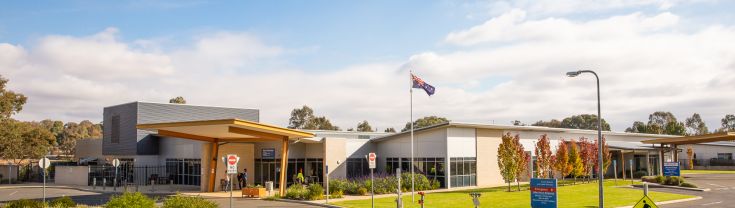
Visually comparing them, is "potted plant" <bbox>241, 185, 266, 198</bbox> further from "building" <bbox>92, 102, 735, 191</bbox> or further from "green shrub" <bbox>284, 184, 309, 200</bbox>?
"green shrub" <bbox>284, 184, 309, 200</bbox>

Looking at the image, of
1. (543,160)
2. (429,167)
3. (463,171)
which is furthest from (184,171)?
(543,160)

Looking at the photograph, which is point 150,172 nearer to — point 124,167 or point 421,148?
point 124,167

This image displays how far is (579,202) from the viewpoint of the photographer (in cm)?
3125

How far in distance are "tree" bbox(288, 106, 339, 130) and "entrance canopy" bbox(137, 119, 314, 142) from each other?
75.4 metres

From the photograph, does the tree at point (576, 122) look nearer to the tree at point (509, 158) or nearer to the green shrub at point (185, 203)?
the tree at point (509, 158)

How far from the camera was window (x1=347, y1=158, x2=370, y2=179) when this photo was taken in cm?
4700

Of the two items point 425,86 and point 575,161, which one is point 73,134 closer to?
point 575,161

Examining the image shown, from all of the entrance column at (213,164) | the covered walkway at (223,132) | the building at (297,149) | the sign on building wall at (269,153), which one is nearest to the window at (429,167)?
the building at (297,149)

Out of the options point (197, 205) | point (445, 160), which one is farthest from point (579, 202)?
point (197, 205)

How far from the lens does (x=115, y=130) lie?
2311 inches

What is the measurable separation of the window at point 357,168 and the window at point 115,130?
24.0m

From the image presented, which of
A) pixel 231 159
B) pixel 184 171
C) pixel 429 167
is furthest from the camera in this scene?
pixel 184 171

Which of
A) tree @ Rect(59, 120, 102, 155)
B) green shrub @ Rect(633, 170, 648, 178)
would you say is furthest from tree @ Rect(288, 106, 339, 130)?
green shrub @ Rect(633, 170, 648, 178)

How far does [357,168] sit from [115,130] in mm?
25182
